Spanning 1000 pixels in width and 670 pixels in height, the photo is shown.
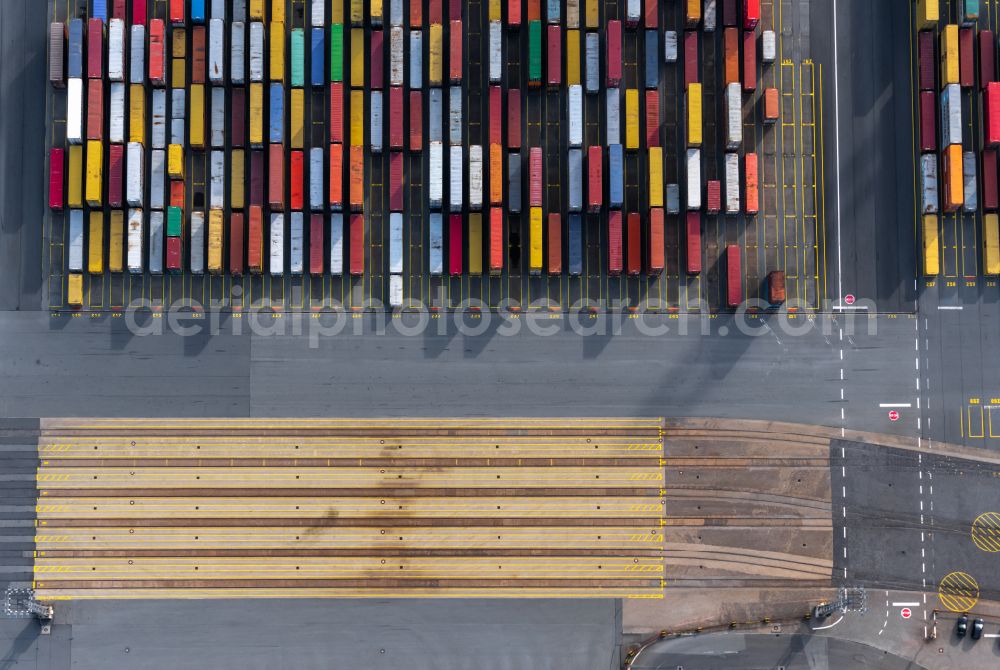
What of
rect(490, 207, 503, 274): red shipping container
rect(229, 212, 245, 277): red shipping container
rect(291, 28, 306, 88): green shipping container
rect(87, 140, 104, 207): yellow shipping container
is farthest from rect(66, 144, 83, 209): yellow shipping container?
rect(490, 207, 503, 274): red shipping container

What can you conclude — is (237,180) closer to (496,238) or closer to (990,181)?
(496,238)

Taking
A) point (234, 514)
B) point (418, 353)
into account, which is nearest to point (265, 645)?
point (234, 514)

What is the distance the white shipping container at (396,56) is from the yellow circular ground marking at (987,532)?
3766cm

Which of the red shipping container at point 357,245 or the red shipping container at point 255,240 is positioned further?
the red shipping container at point 357,245

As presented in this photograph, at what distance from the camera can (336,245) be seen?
3866cm

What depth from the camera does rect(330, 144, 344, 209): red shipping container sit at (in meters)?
38.2

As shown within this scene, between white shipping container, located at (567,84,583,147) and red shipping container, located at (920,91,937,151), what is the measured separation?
17955mm

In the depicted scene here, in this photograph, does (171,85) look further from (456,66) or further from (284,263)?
(456,66)

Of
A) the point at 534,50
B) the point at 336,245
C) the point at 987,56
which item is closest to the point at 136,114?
the point at 336,245

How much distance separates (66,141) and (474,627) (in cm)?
3322

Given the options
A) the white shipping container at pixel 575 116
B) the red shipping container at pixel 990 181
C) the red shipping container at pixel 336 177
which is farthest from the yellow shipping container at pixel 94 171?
the red shipping container at pixel 990 181

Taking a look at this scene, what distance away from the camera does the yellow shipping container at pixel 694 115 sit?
38.5 metres

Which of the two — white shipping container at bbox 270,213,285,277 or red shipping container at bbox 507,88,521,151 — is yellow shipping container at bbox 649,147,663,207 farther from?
white shipping container at bbox 270,213,285,277

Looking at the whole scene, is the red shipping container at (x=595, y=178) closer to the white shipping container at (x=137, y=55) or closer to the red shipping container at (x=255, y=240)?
the red shipping container at (x=255, y=240)
